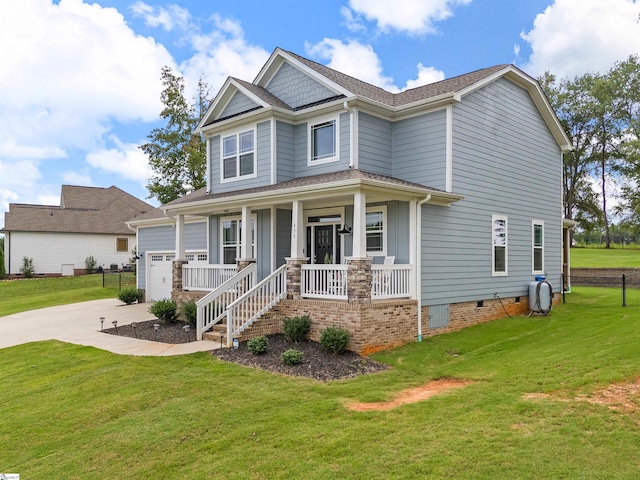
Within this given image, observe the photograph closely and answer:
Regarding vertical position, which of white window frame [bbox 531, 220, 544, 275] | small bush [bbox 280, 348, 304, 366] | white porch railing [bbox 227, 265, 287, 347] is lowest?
small bush [bbox 280, 348, 304, 366]

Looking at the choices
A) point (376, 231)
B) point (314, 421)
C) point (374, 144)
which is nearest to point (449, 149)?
point (374, 144)

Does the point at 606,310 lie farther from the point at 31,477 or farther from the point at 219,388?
the point at 31,477

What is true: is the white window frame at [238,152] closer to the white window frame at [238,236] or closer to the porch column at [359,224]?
the white window frame at [238,236]

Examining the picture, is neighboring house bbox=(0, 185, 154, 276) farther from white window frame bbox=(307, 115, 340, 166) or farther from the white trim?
the white trim

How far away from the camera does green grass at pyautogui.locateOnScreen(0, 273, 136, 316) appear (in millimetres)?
21044

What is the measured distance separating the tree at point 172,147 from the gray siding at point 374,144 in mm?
21152

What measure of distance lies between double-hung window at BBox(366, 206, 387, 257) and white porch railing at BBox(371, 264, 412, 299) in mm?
1097

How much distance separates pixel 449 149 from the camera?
12.5m

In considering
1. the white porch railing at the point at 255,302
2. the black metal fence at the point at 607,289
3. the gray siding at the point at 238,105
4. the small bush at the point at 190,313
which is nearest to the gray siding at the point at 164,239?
the gray siding at the point at 238,105

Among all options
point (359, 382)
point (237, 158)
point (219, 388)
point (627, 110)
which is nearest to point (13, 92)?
point (237, 158)

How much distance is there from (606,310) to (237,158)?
40.6 ft

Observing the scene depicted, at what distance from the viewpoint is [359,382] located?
823 centimetres

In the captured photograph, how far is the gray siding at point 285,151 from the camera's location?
14000 millimetres

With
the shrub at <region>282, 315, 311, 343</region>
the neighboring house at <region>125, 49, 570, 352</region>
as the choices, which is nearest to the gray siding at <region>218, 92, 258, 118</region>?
the neighboring house at <region>125, 49, 570, 352</region>
